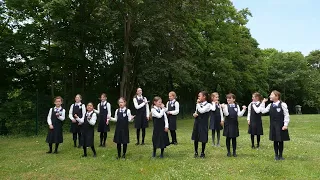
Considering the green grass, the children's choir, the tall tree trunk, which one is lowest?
the green grass

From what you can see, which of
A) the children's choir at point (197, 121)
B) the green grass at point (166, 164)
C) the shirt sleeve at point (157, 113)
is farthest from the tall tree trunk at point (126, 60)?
the shirt sleeve at point (157, 113)

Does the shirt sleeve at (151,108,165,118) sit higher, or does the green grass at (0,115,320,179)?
the shirt sleeve at (151,108,165,118)

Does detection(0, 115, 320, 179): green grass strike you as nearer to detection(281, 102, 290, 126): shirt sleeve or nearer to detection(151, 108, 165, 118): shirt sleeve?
detection(281, 102, 290, 126): shirt sleeve

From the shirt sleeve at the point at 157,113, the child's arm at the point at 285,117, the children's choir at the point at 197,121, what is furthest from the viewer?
the shirt sleeve at the point at 157,113

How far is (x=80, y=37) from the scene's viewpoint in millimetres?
20859

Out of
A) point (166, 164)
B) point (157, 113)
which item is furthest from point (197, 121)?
point (166, 164)

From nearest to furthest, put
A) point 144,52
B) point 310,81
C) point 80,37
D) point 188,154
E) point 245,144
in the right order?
point 188,154 < point 245,144 < point 80,37 < point 144,52 < point 310,81

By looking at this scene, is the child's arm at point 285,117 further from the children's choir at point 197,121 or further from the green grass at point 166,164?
the green grass at point 166,164

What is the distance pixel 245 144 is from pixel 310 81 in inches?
1928

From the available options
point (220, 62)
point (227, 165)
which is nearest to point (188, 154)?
point (227, 165)

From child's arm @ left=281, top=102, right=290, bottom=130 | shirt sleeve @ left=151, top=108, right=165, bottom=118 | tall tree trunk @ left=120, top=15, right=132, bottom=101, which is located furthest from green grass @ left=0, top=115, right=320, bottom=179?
tall tree trunk @ left=120, top=15, right=132, bottom=101

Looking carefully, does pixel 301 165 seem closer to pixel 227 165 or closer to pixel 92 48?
pixel 227 165

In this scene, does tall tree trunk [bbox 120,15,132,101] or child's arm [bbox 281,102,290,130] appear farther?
tall tree trunk [bbox 120,15,132,101]

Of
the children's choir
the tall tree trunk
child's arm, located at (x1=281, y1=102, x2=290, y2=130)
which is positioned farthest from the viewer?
the tall tree trunk
